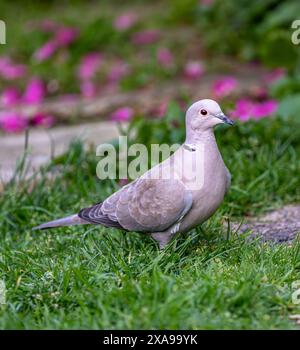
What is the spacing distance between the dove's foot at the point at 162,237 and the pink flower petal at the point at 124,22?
5.54 m

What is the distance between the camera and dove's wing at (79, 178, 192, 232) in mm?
3971

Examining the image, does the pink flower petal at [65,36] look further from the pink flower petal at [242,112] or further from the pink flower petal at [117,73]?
the pink flower petal at [242,112]

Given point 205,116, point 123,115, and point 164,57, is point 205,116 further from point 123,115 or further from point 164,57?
point 164,57

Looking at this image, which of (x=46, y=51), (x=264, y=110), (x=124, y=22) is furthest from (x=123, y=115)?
(x=124, y=22)

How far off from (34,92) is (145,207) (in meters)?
4.51

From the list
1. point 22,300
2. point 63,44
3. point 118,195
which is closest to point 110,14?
point 63,44

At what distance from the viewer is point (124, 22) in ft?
31.1

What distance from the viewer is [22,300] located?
3.69m

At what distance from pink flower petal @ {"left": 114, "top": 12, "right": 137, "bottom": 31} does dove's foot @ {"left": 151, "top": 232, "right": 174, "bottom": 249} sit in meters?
5.54

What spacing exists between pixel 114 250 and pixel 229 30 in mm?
4822

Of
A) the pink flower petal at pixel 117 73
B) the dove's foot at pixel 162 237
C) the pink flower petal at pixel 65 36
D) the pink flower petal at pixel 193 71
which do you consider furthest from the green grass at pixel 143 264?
the pink flower petal at pixel 65 36

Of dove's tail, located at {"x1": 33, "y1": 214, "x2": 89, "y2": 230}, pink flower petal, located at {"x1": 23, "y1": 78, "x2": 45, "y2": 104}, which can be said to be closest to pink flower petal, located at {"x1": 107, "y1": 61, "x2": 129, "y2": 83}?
pink flower petal, located at {"x1": 23, "y1": 78, "x2": 45, "y2": 104}

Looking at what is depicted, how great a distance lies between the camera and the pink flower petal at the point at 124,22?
9.43 meters
